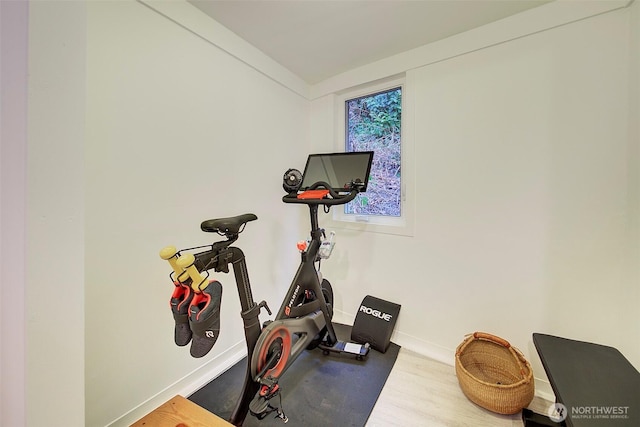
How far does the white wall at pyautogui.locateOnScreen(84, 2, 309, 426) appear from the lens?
1234 mm

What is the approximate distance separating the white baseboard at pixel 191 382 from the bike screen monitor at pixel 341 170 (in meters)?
1.41

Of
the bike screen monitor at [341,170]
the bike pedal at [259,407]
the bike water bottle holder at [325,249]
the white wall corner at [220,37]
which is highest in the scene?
the white wall corner at [220,37]

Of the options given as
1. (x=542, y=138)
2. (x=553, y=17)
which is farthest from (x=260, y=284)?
(x=553, y=17)

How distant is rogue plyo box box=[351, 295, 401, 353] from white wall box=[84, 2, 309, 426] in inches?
40.1

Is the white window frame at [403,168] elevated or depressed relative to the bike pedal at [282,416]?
elevated

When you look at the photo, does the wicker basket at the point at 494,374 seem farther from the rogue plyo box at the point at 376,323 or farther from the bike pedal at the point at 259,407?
the bike pedal at the point at 259,407

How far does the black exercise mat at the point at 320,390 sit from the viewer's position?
4.67 ft

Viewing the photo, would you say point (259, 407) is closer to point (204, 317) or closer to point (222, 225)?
point (204, 317)

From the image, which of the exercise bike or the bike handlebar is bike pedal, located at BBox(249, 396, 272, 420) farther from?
the bike handlebar

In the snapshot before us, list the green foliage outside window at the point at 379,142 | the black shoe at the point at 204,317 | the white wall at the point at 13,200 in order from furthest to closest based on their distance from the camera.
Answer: the green foliage outside window at the point at 379,142
the black shoe at the point at 204,317
the white wall at the point at 13,200

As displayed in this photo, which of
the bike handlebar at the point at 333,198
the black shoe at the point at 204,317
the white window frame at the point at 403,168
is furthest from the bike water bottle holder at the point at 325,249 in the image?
the black shoe at the point at 204,317

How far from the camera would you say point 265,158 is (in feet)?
7.10

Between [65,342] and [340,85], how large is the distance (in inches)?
101

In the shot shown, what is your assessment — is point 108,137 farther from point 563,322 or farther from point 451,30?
point 563,322
